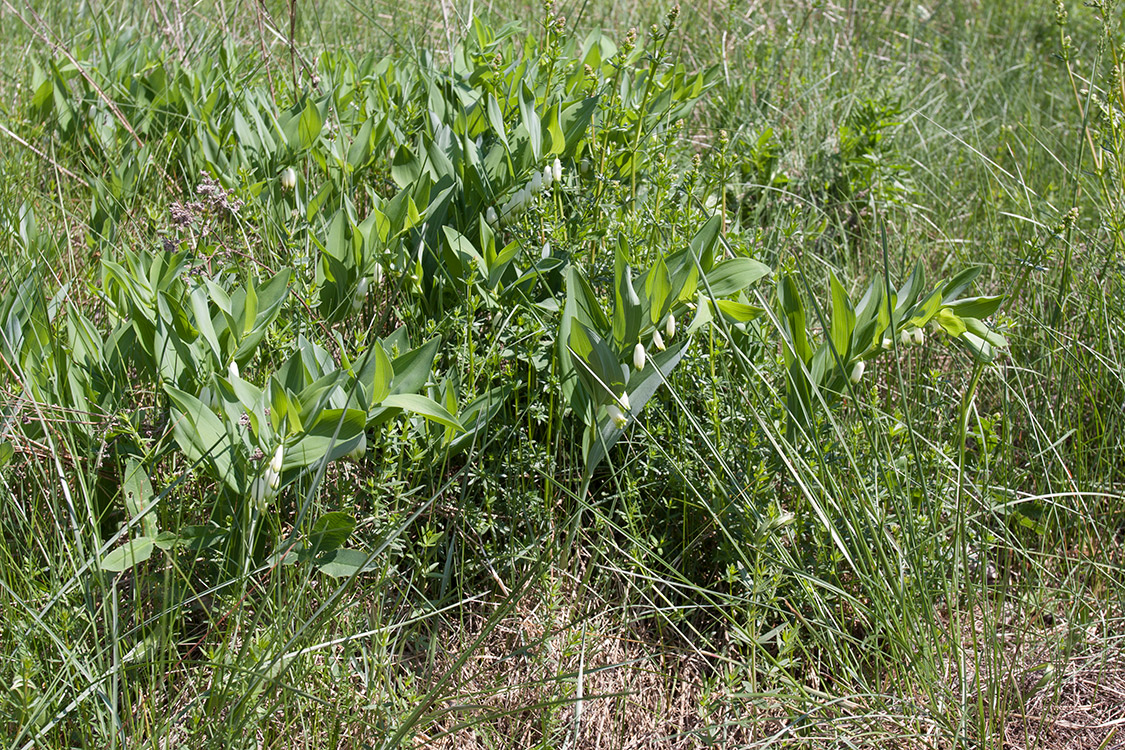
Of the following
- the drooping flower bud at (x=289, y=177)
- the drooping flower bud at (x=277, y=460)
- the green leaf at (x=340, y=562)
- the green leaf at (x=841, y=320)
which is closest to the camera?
the drooping flower bud at (x=277, y=460)

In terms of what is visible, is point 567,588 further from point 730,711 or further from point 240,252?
point 240,252

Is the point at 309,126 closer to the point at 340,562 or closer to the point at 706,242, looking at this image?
the point at 706,242

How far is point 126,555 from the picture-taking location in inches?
56.6

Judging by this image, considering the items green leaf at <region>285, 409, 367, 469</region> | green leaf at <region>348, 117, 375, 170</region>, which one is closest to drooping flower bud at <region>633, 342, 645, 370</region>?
green leaf at <region>285, 409, 367, 469</region>

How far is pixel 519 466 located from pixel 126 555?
673 millimetres

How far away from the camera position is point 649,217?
2047mm

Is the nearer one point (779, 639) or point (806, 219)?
point (779, 639)

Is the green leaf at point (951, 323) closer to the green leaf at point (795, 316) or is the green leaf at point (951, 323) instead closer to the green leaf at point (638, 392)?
the green leaf at point (795, 316)

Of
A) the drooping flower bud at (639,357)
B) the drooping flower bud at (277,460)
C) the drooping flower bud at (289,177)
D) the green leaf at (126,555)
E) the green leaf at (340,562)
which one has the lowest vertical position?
the green leaf at (340,562)

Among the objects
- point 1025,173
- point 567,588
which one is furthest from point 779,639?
point 1025,173

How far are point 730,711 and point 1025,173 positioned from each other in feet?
7.91

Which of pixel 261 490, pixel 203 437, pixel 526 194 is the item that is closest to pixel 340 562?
pixel 261 490

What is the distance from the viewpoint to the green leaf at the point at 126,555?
4.69 ft

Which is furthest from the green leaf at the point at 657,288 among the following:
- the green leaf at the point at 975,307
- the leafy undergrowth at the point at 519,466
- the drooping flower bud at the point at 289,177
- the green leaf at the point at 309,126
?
the green leaf at the point at 309,126
